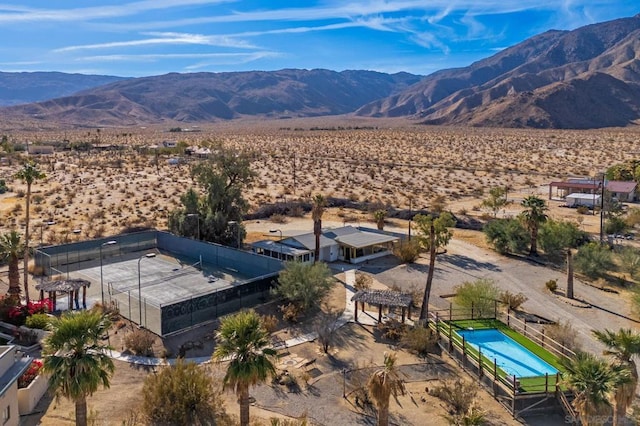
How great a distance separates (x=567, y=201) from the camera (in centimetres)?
5553

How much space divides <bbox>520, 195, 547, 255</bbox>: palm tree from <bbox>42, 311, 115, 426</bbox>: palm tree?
30.3 metres

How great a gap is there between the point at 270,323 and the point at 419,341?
21.4 ft

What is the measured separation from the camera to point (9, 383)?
15.9 m

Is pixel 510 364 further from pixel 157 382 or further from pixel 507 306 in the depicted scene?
pixel 157 382

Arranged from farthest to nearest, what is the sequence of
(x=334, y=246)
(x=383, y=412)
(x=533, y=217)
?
(x=533, y=217), (x=334, y=246), (x=383, y=412)

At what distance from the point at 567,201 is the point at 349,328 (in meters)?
38.3

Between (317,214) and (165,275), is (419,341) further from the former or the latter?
(165,275)

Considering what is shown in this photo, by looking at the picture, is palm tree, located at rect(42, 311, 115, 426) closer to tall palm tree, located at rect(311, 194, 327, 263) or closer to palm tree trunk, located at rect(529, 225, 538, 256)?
tall palm tree, located at rect(311, 194, 327, 263)

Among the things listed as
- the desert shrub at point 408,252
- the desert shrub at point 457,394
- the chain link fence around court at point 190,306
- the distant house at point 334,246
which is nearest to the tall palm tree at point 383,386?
the desert shrub at point 457,394

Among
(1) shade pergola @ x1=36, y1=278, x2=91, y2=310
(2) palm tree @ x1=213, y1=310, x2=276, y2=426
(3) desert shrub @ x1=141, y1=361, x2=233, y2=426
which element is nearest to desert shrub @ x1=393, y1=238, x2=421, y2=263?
(1) shade pergola @ x1=36, y1=278, x2=91, y2=310

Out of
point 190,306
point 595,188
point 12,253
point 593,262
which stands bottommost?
point 190,306

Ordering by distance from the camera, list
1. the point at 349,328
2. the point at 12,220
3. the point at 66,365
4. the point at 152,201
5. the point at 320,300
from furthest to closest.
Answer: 1. the point at 152,201
2. the point at 12,220
3. the point at 320,300
4. the point at 349,328
5. the point at 66,365

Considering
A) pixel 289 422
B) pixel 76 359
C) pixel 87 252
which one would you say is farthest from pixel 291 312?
pixel 87 252

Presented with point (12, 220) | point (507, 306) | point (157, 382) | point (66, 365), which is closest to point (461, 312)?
point (507, 306)
